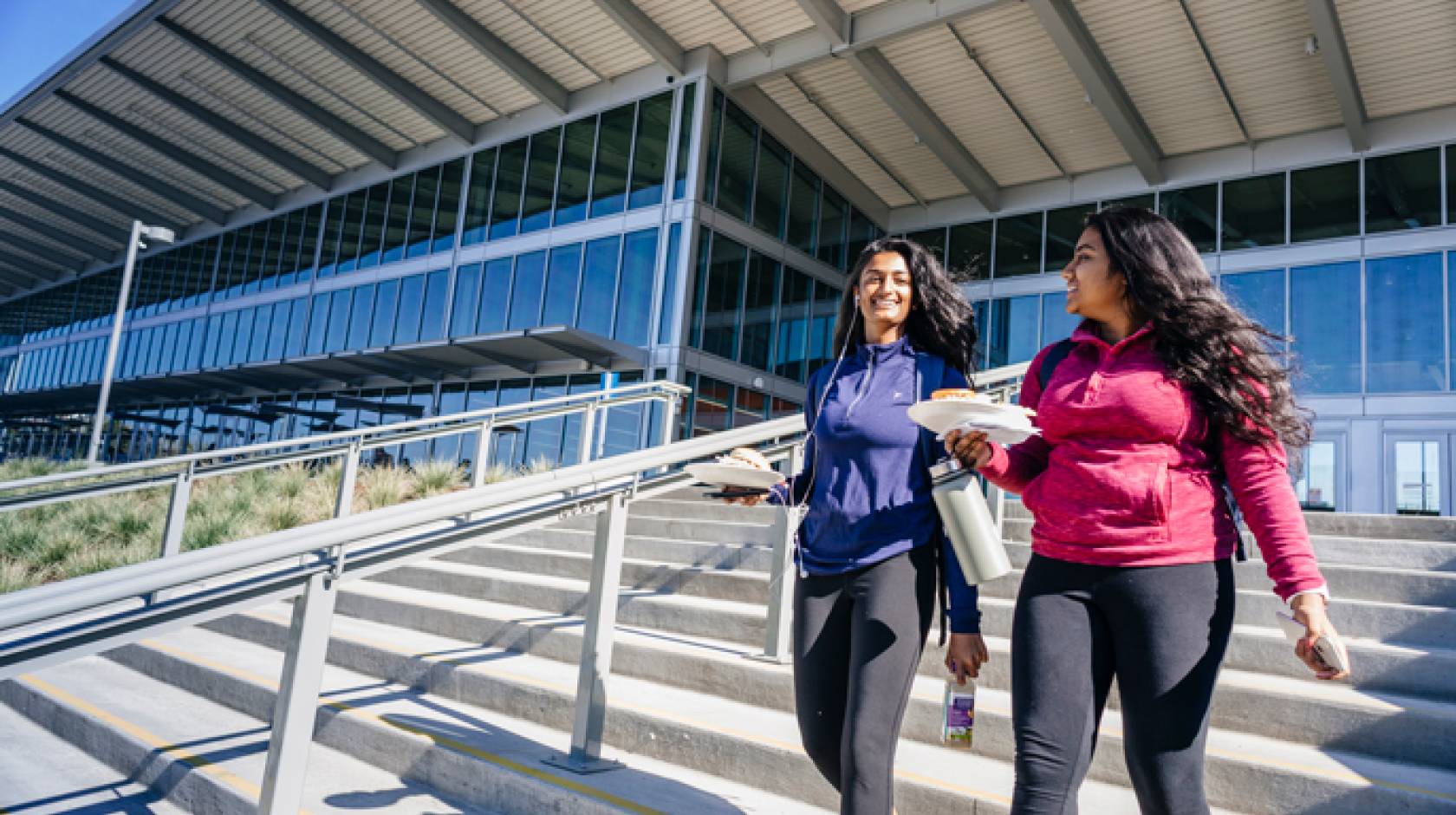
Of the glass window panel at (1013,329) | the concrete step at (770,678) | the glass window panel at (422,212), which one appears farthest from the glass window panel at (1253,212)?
the glass window panel at (422,212)

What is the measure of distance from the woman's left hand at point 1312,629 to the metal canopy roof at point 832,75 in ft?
46.0

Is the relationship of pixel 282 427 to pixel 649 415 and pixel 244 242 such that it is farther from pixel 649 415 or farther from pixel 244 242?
pixel 649 415

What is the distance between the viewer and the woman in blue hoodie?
225 cm

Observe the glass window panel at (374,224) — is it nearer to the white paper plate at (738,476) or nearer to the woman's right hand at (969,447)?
the white paper plate at (738,476)

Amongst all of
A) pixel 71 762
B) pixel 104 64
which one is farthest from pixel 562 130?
pixel 71 762

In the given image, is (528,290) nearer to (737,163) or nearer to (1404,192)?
(737,163)

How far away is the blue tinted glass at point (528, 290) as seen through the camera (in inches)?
749

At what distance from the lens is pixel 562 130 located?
755 inches

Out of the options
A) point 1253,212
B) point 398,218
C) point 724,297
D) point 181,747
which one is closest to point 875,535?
point 181,747

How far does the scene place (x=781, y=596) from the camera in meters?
4.37

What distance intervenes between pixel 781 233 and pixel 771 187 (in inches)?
38.5

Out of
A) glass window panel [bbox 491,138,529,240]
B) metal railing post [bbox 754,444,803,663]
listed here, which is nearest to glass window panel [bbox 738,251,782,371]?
glass window panel [bbox 491,138,529,240]

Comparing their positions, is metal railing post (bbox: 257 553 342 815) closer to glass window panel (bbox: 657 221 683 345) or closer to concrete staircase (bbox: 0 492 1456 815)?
concrete staircase (bbox: 0 492 1456 815)

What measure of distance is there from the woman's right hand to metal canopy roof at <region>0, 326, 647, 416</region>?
45.3 feet
